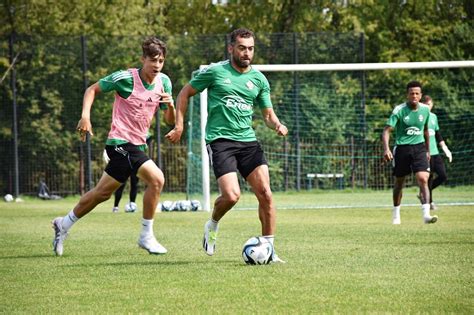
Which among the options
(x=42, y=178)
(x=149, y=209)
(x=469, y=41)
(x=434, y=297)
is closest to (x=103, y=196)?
(x=149, y=209)

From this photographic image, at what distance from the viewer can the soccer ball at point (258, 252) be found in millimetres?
8922

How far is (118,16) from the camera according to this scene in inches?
1503

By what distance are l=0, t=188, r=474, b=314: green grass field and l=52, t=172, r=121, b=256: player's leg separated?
0.25m

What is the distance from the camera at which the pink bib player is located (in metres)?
10.2

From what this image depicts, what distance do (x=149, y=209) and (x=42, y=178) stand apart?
2103 cm

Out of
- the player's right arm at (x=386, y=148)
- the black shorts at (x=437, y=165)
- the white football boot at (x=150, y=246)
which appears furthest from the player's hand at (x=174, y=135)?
the black shorts at (x=437, y=165)

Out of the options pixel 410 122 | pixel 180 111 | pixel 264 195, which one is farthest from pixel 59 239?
pixel 410 122

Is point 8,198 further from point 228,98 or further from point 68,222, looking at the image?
point 228,98

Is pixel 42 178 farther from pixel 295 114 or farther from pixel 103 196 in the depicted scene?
pixel 103 196

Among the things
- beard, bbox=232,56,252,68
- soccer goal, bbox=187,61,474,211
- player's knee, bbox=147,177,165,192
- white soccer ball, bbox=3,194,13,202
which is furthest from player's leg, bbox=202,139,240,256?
white soccer ball, bbox=3,194,13,202

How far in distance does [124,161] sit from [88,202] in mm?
572

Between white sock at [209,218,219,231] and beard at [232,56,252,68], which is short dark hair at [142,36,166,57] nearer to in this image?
beard at [232,56,252,68]

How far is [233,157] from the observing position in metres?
9.29

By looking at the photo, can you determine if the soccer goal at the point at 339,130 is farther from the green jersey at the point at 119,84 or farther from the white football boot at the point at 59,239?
the green jersey at the point at 119,84
